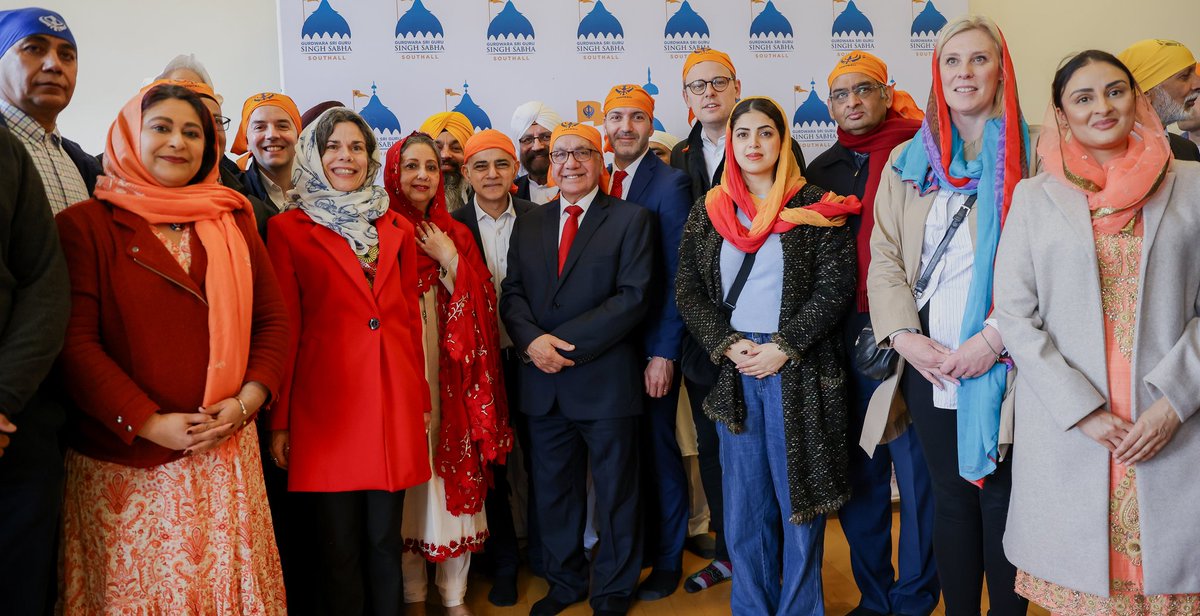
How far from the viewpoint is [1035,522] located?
1763 mm

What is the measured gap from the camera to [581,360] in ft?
8.65

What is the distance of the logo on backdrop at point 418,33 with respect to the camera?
4031mm

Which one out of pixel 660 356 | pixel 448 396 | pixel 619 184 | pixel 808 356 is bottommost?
pixel 448 396

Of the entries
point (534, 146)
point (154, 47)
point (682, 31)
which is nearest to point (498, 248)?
point (534, 146)

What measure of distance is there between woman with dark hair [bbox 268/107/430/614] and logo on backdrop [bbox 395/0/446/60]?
178 centimetres

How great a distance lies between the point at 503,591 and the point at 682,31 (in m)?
3.02

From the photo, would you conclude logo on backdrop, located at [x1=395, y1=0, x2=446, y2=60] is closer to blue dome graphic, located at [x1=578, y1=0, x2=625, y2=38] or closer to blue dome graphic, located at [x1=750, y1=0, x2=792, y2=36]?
blue dome graphic, located at [x1=578, y1=0, x2=625, y2=38]

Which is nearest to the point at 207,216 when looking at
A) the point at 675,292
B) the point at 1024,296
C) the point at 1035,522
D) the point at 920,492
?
the point at 675,292

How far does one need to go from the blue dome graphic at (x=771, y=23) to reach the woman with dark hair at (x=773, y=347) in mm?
2056

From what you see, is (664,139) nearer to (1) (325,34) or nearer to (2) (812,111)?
(2) (812,111)

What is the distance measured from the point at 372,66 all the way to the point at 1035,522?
3582mm

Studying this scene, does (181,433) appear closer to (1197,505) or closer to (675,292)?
(675,292)

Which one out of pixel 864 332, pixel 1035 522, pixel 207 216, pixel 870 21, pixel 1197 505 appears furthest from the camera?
pixel 870 21

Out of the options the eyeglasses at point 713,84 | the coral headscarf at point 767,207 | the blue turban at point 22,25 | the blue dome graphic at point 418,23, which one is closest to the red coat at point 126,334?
the blue turban at point 22,25
